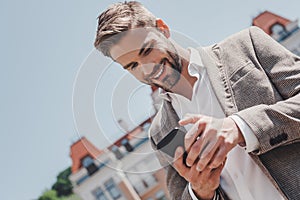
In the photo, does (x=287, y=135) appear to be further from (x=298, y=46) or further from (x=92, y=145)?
(x=298, y=46)

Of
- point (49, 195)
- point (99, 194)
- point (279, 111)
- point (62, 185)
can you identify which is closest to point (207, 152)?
point (279, 111)

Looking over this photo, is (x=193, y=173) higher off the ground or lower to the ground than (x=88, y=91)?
lower

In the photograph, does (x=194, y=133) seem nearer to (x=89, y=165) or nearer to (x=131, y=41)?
(x=131, y=41)

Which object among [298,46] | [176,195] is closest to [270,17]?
[298,46]

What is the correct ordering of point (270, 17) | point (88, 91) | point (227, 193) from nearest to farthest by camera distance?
point (88, 91), point (227, 193), point (270, 17)

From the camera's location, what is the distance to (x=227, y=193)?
2.22 ft

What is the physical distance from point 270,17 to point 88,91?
15.1 metres

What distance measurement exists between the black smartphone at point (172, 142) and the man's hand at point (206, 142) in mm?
27

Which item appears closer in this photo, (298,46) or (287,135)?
(287,135)

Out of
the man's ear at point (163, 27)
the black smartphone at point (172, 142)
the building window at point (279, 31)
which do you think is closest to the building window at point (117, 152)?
the black smartphone at point (172, 142)

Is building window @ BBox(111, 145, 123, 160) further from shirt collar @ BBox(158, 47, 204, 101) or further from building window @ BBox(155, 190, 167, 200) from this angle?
building window @ BBox(155, 190, 167, 200)

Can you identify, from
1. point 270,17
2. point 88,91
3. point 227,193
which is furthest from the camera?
point 270,17

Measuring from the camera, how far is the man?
1.96ft

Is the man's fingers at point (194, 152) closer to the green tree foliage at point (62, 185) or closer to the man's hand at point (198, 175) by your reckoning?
the man's hand at point (198, 175)
